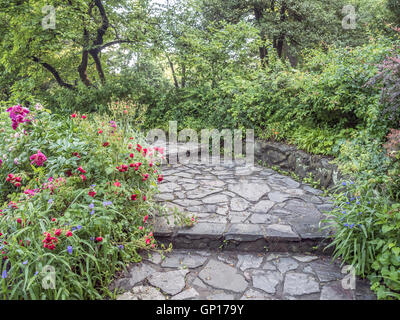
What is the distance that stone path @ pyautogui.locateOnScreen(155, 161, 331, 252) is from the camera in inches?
94.4

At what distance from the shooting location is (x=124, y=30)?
8.26 meters

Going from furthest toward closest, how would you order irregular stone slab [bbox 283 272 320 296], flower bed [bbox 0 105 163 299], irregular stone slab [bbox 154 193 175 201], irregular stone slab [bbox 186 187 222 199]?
irregular stone slab [bbox 186 187 222 199], irregular stone slab [bbox 154 193 175 201], irregular stone slab [bbox 283 272 320 296], flower bed [bbox 0 105 163 299]

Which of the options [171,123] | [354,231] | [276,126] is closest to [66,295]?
[354,231]

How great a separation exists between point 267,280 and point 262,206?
1137mm

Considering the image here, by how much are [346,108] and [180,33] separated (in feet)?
20.4

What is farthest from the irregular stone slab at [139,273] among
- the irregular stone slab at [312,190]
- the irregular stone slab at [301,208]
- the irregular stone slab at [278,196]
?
the irregular stone slab at [312,190]

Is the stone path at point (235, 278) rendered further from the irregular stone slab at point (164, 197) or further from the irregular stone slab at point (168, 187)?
the irregular stone slab at point (168, 187)

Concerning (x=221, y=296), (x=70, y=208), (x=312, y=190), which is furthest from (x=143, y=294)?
(x=312, y=190)

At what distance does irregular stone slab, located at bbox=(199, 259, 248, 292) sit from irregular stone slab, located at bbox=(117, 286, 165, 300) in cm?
36

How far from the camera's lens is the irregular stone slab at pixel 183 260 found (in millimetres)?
2197

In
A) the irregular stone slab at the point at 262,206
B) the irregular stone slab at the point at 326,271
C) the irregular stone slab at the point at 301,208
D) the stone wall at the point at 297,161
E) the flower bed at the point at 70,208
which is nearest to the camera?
the flower bed at the point at 70,208

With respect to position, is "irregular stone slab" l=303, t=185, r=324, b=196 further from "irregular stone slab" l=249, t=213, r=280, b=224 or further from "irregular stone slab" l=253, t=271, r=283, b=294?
"irregular stone slab" l=253, t=271, r=283, b=294
